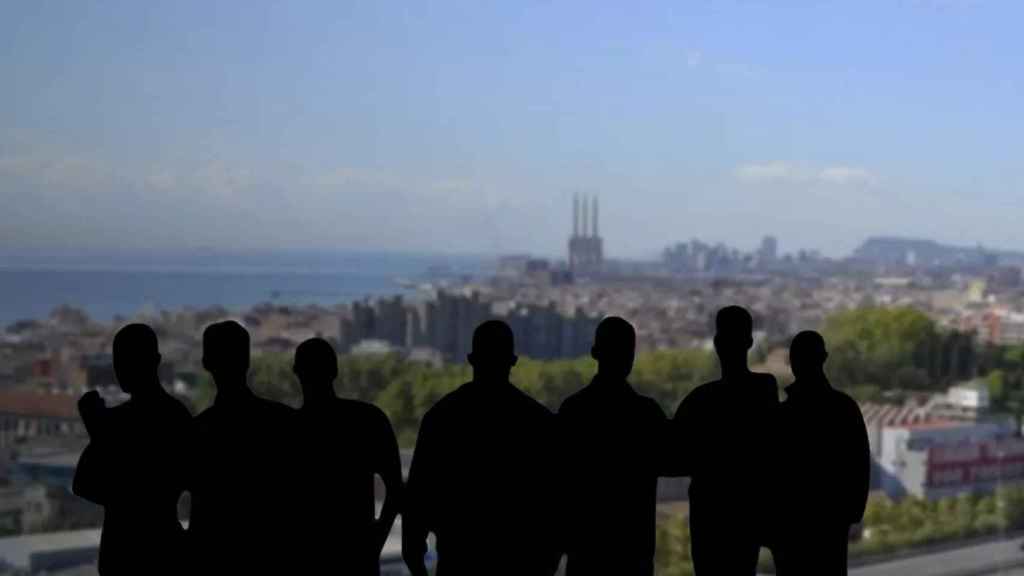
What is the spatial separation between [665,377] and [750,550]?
19.4m

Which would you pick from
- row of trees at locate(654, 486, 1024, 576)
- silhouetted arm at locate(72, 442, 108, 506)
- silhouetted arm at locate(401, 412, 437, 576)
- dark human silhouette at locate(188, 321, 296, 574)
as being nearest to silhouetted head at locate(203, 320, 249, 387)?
dark human silhouette at locate(188, 321, 296, 574)

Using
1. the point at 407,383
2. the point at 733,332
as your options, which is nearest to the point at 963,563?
the point at 407,383

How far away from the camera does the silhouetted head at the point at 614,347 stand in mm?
2994

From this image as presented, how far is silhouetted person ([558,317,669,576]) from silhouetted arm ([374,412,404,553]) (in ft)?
1.25

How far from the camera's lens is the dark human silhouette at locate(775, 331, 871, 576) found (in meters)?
3.11

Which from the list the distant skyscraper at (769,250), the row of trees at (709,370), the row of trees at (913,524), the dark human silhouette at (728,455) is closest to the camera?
the dark human silhouette at (728,455)

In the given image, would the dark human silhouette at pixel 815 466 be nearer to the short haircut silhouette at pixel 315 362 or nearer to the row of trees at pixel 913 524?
the short haircut silhouette at pixel 315 362

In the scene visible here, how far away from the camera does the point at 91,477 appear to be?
2.85 m

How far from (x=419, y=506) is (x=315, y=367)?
384 millimetres

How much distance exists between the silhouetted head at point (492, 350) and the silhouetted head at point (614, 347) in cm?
19

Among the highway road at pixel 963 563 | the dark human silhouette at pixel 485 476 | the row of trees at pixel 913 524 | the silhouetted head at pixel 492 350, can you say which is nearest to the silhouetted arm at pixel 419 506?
the dark human silhouette at pixel 485 476

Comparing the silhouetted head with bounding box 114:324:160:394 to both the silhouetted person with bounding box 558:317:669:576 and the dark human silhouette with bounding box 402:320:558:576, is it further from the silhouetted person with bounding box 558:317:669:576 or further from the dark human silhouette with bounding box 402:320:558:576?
the silhouetted person with bounding box 558:317:669:576

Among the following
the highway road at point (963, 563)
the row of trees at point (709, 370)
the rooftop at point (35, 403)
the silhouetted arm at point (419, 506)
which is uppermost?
the silhouetted arm at point (419, 506)

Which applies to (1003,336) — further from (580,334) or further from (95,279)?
(95,279)
